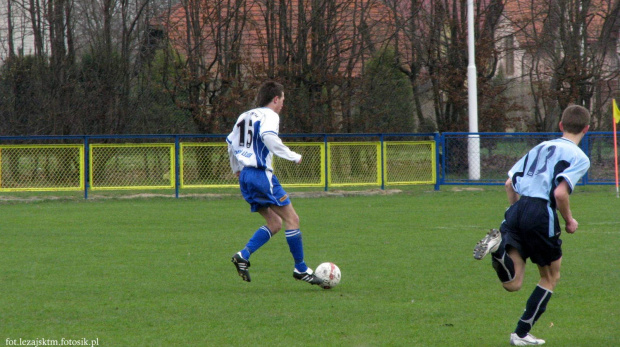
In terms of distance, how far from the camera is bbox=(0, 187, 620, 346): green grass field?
5.27 metres

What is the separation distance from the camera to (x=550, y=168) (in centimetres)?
480

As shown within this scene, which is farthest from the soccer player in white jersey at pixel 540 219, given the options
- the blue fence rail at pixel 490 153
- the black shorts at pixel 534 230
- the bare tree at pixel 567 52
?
the bare tree at pixel 567 52

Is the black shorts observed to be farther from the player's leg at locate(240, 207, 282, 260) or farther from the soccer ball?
the player's leg at locate(240, 207, 282, 260)

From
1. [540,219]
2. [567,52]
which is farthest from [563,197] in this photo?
[567,52]

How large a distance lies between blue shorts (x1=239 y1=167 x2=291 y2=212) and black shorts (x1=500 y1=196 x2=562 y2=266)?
8.55ft

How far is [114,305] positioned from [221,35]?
18.3 m

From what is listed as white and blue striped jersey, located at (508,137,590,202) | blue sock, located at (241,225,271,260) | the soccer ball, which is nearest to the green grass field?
the soccer ball

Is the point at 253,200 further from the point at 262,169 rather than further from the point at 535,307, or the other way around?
the point at 535,307

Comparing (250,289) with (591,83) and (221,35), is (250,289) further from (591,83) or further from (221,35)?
A: (591,83)

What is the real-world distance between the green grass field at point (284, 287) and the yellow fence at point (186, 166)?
4666 millimetres

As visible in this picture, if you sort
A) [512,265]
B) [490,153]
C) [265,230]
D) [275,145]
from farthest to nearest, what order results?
1. [490,153]
2. [265,230]
3. [275,145]
4. [512,265]

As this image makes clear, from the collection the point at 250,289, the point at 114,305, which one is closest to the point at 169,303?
the point at 114,305

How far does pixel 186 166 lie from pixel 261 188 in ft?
37.8

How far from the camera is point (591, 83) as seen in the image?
24.4 m
